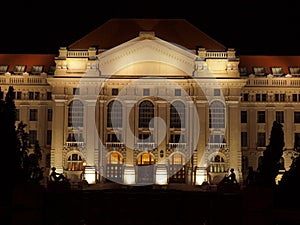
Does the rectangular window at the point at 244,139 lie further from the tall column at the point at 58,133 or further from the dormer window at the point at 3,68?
the dormer window at the point at 3,68

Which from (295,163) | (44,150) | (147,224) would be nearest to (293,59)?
(44,150)

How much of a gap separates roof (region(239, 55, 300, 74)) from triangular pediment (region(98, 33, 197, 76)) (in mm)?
11254

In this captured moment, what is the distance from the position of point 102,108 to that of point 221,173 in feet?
53.0

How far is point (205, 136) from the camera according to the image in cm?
7519

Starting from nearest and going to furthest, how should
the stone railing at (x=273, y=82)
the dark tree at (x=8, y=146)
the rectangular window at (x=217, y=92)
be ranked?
the dark tree at (x=8, y=146), the rectangular window at (x=217, y=92), the stone railing at (x=273, y=82)

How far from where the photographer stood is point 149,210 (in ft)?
140

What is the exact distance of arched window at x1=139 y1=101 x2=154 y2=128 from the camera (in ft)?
248

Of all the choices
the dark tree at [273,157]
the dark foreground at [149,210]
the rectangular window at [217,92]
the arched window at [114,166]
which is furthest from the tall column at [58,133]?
the dark tree at [273,157]

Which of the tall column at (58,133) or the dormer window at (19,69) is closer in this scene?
the tall column at (58,133)

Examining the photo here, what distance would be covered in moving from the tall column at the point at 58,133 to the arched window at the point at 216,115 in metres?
17.7

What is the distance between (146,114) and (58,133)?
10799mm

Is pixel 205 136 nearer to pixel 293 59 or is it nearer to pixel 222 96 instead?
pixel 222 96

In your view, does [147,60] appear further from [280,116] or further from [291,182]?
[291,182]

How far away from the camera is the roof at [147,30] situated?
8025 cm
